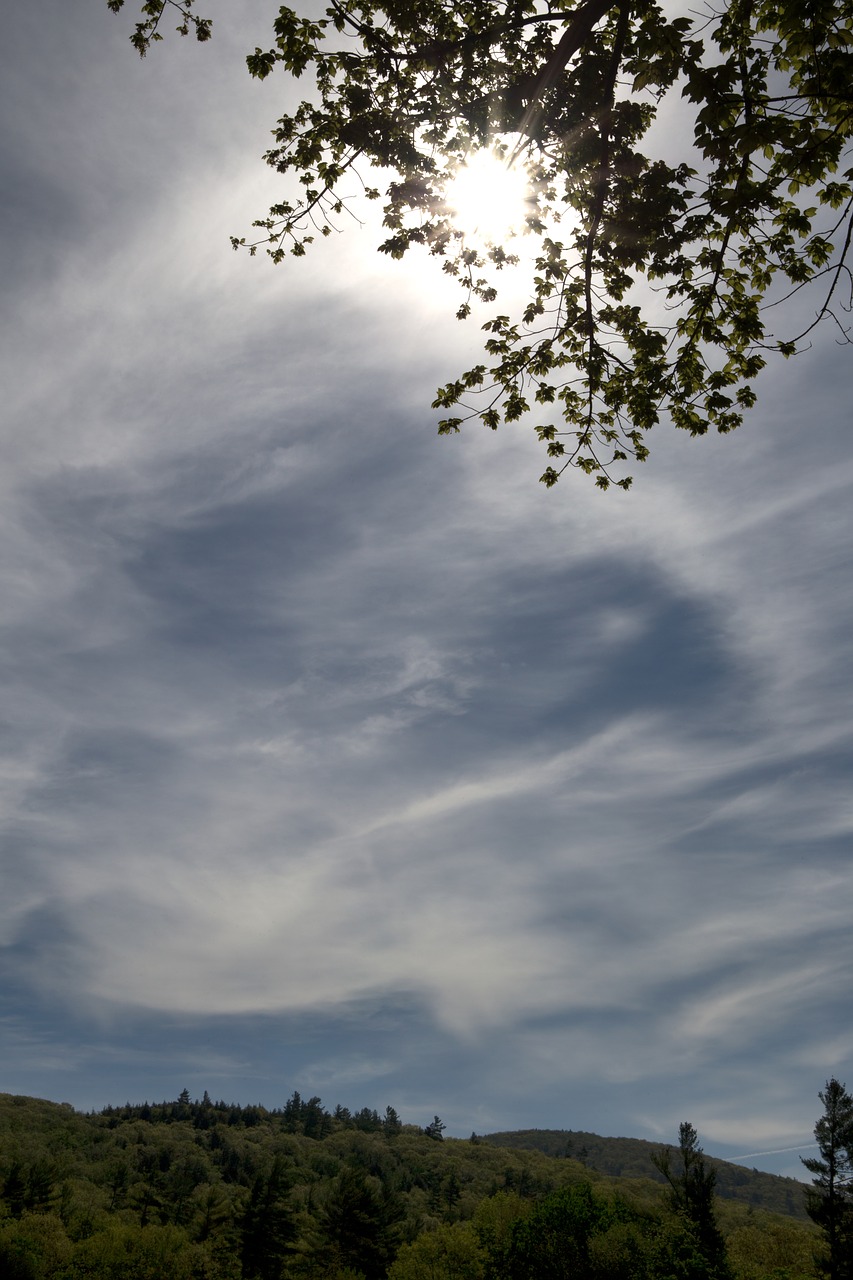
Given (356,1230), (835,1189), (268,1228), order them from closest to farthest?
(835,1189), (356,1230), (268,1228)

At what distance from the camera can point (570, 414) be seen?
12578 millimetres

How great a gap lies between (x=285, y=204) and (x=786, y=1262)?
86.2 meters

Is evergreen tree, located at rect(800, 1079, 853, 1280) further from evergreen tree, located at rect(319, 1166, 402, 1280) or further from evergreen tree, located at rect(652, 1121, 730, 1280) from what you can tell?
evergreen tree, located at rect(319, 1166, 402, 1280)

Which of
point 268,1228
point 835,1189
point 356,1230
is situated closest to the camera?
point 835,1189

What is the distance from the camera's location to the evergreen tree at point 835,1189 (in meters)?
51.5

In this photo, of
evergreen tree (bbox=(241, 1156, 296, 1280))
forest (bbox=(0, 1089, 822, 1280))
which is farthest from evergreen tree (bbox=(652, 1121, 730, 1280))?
evergreen tree (bbox=(241, 1156, 296, 1280))

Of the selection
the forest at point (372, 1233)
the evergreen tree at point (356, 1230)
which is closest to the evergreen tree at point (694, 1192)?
the forest at point (372, 1233)

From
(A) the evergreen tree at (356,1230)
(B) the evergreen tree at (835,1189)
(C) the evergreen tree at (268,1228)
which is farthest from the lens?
(C) the evergreen tree at (268,1228)

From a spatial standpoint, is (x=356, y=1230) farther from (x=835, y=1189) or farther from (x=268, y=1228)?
(x=835, y=1189)

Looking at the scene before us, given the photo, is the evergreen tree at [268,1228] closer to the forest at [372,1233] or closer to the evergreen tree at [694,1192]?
the forest at [372,1233]

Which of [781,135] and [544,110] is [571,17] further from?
[781,135]

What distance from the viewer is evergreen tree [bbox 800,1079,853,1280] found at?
51531 mm

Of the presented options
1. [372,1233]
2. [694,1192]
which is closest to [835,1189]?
[694,1192]

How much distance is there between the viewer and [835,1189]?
175ft
